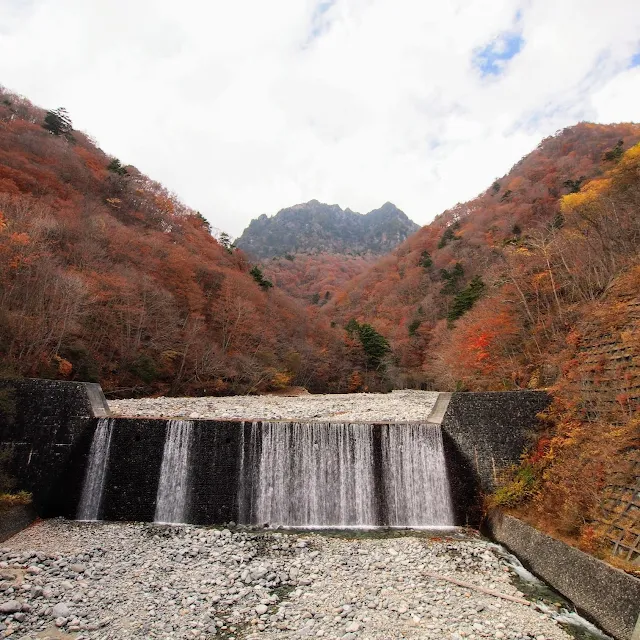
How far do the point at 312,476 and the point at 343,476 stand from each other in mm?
838

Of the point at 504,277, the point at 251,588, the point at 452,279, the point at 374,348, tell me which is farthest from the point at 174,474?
the point at 452,279

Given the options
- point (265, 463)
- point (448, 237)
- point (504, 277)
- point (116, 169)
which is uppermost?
point (448, 237)

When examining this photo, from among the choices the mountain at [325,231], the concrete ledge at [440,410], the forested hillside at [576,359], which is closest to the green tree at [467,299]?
the forested hillside at [576,359]

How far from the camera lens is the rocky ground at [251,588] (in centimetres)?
567

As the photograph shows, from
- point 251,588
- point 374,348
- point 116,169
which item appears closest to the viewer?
point 251,588

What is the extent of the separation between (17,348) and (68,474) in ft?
20.6

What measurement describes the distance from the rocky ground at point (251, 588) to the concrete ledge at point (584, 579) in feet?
2.01

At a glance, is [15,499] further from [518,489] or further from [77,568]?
[518,489]

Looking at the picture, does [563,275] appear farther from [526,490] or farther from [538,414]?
[526,490]

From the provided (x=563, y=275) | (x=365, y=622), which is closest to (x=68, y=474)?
(x=365, y=622)

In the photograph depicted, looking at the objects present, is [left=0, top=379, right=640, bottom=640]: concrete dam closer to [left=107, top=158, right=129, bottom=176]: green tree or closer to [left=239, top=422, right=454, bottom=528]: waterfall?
[left=239, top=422, right=454, bottom=528]: waterfall

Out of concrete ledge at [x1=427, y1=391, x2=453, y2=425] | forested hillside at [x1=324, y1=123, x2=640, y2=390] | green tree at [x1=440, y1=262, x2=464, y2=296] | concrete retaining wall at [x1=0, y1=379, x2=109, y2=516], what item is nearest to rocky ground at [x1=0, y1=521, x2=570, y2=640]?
concrete retaining wall at [x1=0, y1=379, x2=109, y2=516]

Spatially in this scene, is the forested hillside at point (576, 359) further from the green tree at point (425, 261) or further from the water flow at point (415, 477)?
the green tree at point (425, 261)

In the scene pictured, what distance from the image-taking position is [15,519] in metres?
9.30
